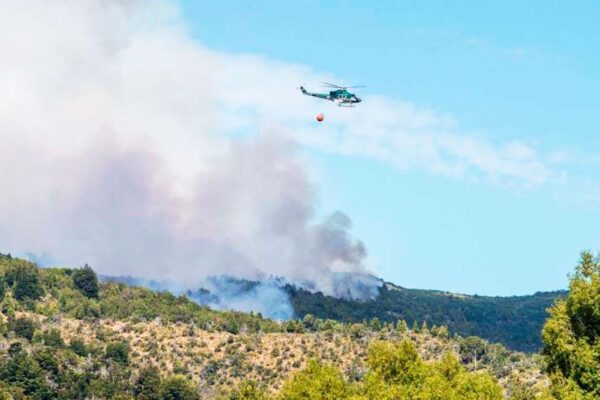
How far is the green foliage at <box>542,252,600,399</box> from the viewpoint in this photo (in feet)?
329

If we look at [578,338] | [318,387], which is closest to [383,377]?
[318,387]

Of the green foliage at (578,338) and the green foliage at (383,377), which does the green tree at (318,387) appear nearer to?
the green foliage at (383,377)

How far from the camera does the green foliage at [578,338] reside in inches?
3949

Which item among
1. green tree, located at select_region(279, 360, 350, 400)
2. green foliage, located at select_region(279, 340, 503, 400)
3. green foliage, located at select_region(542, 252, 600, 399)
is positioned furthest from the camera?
green tree, located at select_region(279, 360, 350, 400)

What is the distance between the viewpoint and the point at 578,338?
104 metres

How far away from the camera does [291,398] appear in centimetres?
13112

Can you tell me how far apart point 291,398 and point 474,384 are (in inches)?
917

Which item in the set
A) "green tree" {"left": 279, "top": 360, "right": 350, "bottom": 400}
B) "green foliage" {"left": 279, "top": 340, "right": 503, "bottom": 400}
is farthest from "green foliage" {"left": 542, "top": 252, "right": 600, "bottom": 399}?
"green tree" {"left": 279, "top": 360, "right": 350, "bottom": 400}

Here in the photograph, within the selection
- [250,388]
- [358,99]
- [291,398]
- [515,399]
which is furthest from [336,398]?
[358,99]

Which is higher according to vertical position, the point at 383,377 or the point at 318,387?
the point at 383,377

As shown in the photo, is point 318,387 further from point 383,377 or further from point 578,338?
point 578,338

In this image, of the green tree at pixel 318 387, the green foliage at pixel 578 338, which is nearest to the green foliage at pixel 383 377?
the green tree at pixel 318 387

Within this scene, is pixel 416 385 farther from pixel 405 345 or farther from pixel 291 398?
pixel 291 398

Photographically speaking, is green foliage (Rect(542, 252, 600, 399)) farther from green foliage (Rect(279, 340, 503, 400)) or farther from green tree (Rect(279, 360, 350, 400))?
green tree (Rect(279, 360, 350, 400))
